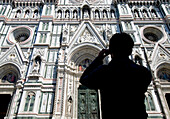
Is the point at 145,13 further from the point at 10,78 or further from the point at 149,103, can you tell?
the point at 10,78

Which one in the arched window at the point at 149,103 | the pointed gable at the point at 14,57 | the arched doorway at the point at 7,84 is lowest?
the arched window at the point at 149,103

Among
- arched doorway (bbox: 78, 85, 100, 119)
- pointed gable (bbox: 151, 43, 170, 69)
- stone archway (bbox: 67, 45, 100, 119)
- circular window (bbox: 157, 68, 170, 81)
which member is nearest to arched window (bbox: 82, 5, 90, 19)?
stone archway (bbox: 67, 45, 100, 119)

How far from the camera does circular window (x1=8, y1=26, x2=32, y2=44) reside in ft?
43.3

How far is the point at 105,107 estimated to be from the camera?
1636mm

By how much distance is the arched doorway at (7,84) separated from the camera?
10.4 metres

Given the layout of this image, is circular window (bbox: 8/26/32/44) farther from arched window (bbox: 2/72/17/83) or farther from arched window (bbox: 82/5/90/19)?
arched window (bbox: 82/5/90/19)

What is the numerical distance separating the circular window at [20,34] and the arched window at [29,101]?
19.7 ft

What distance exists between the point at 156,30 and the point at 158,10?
128 inches

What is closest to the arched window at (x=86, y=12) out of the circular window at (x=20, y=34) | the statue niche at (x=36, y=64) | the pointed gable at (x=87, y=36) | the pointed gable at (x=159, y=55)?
the pointed gable at (x=87, y=36)

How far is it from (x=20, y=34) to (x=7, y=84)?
555 cm

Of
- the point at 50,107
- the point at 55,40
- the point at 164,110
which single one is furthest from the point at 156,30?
Answer: the point at 50,107

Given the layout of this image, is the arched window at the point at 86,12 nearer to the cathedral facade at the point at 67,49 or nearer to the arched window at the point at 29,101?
the cathedral facade at the point at 67,49

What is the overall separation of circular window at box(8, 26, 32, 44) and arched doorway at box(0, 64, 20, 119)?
3.13 meters

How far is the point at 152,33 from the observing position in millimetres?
14008
